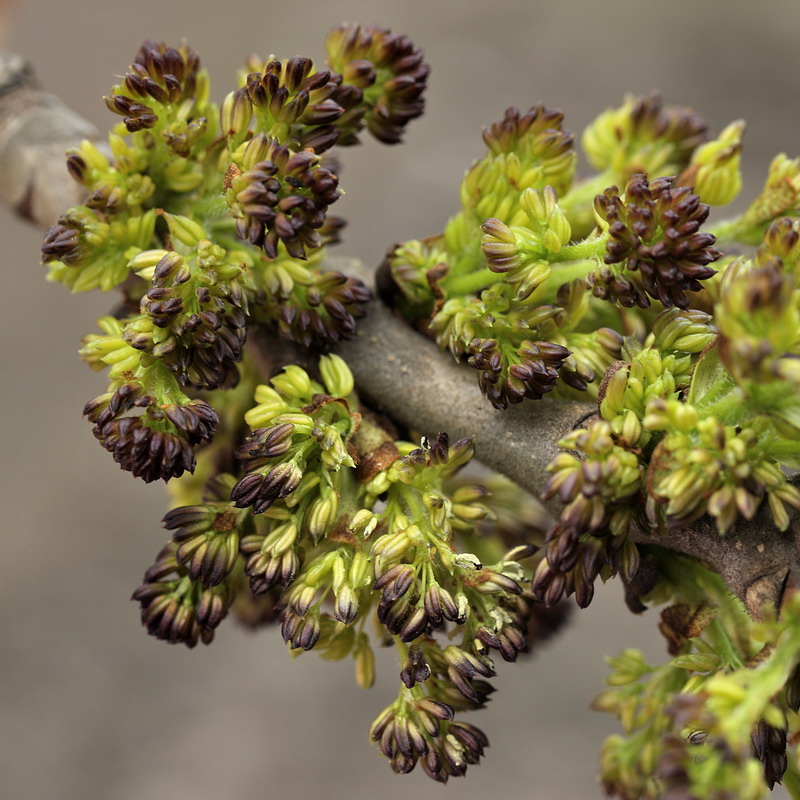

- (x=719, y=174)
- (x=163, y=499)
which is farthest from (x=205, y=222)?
(x=163, y=499)

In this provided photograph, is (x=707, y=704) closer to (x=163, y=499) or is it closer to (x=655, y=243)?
(x=655, y=243)

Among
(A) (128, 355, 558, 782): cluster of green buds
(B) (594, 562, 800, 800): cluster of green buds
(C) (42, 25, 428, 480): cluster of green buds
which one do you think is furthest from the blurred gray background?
(A) (128, 355, 558, 782): cluster of green buds

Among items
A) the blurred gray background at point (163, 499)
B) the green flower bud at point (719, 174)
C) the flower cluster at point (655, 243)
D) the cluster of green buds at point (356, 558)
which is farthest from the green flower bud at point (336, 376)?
the blurred gray background at point (163, 499)

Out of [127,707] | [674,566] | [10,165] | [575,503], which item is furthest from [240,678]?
[575,503]

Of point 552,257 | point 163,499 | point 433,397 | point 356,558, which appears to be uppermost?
point 552,257

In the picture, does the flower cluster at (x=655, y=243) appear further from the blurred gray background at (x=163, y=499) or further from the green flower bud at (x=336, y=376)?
the blurred gray background at (x=163, y=499)

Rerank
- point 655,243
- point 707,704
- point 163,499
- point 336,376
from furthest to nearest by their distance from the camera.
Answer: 1. point 163,499
2. point 336,376
3. point 655,243
4. point 707,704

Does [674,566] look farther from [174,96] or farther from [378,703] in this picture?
[378,703]
